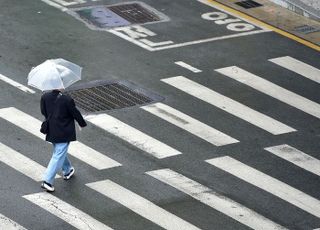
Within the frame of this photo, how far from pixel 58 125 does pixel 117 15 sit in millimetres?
8455

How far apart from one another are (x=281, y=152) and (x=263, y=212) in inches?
91.9

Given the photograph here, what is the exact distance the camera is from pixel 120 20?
2502cm

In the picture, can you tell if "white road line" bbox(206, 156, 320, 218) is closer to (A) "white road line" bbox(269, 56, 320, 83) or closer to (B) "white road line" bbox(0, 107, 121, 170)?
(B) "white road line" bbox(0, 107, 121, 170)

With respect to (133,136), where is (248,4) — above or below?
above

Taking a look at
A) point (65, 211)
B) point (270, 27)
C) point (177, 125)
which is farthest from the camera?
point (270, 27)

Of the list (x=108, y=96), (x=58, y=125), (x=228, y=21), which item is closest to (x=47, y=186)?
(x=58, y=125)

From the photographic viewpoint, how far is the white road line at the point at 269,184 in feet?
56.2

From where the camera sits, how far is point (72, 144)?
1897 centimetres

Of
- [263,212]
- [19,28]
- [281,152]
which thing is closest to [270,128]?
[281,152]

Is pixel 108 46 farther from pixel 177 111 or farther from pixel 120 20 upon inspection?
pixel 177 111

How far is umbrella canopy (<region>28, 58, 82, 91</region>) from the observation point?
17.1 m

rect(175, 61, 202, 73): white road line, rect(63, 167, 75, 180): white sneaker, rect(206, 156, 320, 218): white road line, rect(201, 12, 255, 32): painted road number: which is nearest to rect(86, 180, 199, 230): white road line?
rect(63, 167, 75, 180): white sneaker

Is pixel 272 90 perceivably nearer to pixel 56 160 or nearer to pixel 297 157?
pixel 297 157

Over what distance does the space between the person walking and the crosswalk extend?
374 mm
